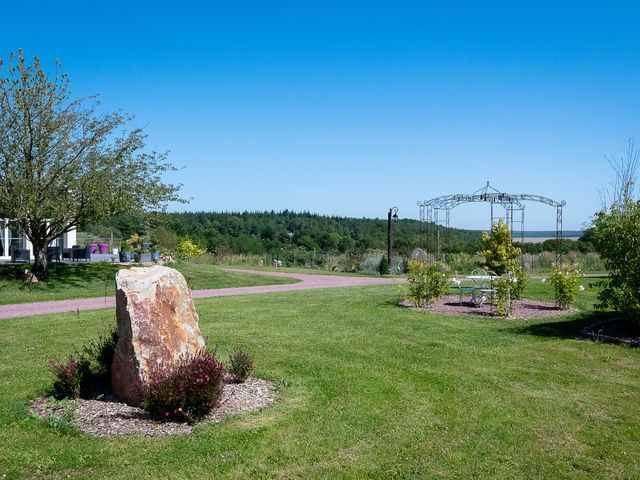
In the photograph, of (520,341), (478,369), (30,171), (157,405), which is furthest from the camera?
(30,171)

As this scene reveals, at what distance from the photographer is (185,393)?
17.8 feet

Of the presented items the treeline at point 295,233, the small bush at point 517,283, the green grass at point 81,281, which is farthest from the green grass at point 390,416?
the treeline at point 295,233

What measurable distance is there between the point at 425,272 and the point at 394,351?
5228mm

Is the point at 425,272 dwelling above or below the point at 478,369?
above

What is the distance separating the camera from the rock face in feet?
19.3

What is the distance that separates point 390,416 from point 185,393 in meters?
2.03

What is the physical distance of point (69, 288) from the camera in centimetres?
1812

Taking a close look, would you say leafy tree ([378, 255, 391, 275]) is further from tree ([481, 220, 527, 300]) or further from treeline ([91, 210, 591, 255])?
tree ([481, 220, 527, 300])

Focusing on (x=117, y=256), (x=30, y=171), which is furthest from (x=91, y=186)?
(x=117, y=256)

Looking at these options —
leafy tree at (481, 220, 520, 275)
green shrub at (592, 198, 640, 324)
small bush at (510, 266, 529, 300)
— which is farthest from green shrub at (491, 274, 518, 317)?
leafy tree at (481, 220, 520, 275)

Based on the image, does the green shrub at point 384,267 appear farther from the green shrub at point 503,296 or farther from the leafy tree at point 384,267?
the green shrub at point 503,296

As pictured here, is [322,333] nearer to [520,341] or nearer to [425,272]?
[520,341]

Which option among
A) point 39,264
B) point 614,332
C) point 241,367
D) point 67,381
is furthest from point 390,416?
point 39,264

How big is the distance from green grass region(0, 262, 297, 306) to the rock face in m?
8.65
